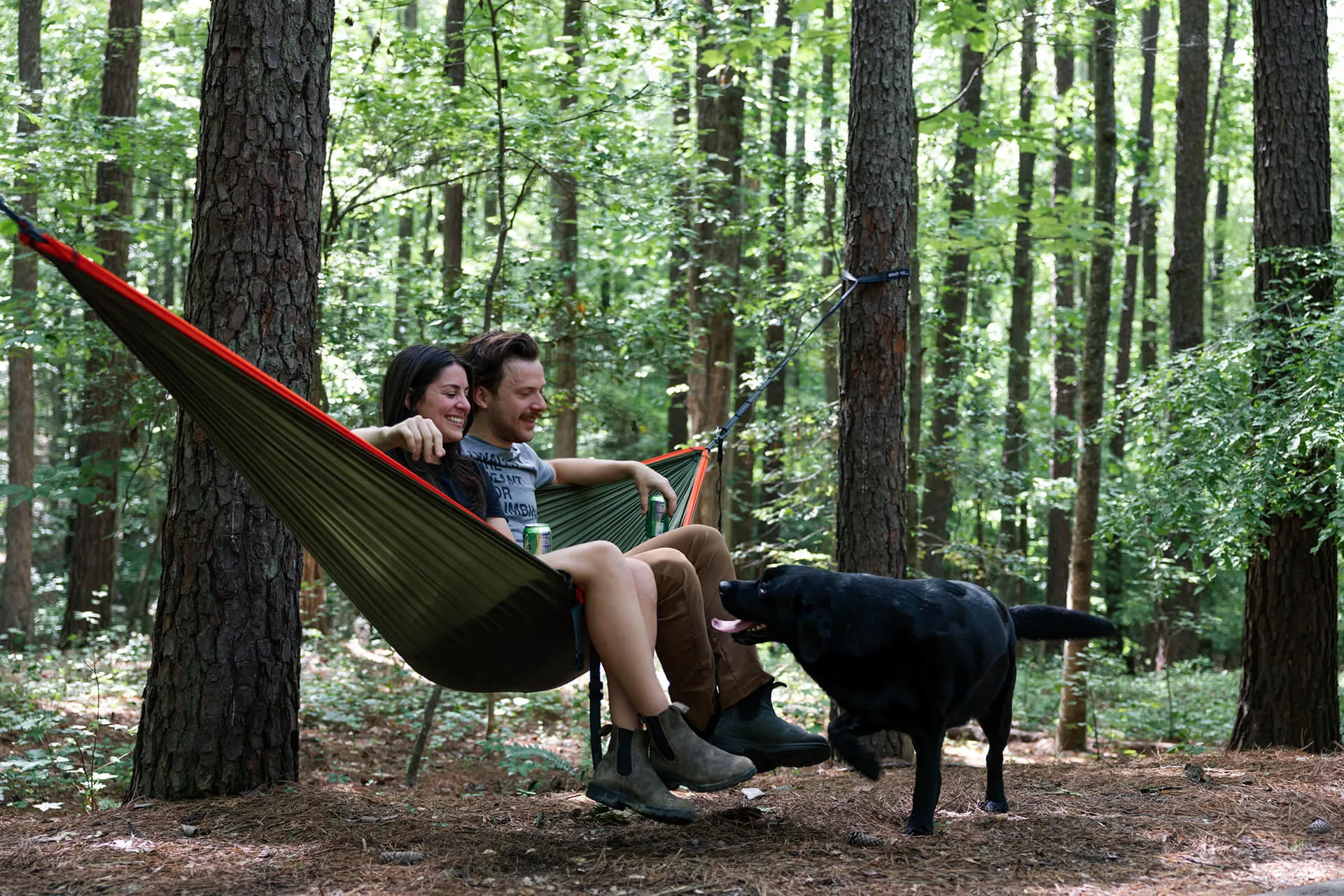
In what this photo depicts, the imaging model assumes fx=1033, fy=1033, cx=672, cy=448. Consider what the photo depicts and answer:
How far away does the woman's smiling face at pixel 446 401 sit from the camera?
→ 7.39 ft

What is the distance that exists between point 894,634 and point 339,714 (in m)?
3.74

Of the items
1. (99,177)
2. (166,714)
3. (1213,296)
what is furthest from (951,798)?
(1213,296)

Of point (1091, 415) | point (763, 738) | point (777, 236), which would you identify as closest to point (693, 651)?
point (763, 738)

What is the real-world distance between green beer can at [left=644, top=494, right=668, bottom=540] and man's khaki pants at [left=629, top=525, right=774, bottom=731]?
0.43 metres

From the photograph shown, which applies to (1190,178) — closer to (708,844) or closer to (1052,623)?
(1052,623)

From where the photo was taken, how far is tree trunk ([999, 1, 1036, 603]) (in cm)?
845

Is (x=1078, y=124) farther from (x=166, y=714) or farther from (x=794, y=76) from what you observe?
(x=166, y=714)

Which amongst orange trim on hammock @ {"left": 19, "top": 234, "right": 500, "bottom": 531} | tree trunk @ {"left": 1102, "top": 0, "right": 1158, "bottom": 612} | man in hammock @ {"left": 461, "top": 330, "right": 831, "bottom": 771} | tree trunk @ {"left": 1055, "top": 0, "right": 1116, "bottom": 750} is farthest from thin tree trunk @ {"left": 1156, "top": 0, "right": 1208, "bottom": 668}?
orange trim on hammock @ {"left": 19, "top": 234, "right": 500, "bottom": 531}

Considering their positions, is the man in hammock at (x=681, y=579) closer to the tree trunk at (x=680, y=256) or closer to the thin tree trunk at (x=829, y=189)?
the thin tree trunk at (x=829, y=189)

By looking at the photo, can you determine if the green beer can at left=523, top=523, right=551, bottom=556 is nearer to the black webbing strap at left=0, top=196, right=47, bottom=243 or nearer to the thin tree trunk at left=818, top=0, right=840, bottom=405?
the black webbing strap at left=0, top=196, right=47, bottom=243

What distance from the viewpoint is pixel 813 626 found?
2.03 m

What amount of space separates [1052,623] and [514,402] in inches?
53.5

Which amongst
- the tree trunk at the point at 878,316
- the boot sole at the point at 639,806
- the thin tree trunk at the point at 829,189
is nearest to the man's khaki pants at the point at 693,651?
the boot sole at the point at 639,806

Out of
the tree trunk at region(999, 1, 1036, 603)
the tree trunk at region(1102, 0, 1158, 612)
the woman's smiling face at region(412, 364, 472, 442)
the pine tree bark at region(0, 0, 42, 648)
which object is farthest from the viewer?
the tree trunk at region(1102, 0, 1158, 612)
